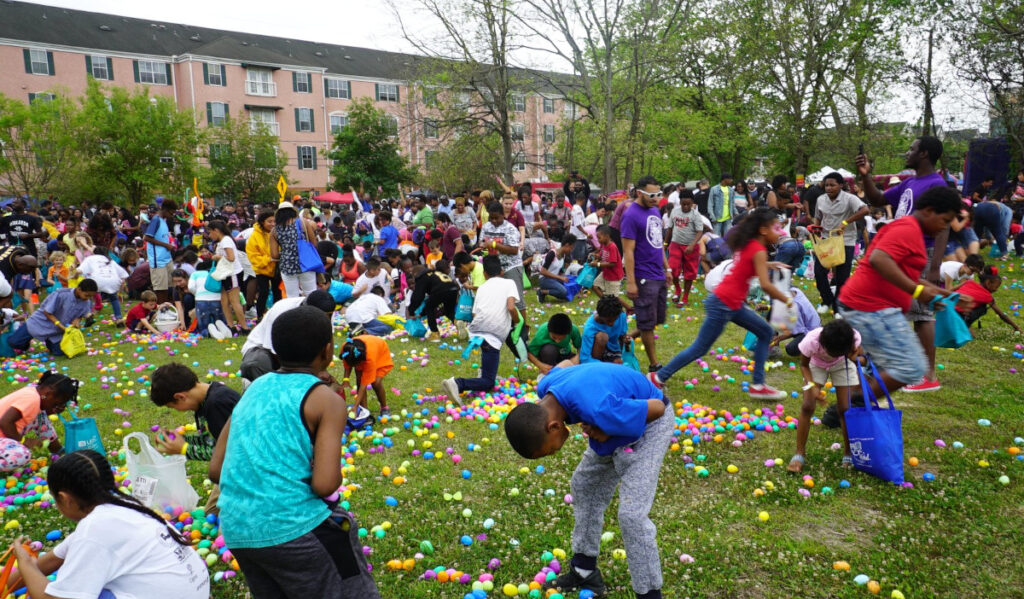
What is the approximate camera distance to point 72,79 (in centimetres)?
4381

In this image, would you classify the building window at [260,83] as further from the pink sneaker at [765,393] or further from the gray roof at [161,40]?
the pink sneaker at [765,393]

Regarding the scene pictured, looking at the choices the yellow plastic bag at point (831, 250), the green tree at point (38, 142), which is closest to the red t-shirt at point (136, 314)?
the yellow plastic bag at point (831, 250)

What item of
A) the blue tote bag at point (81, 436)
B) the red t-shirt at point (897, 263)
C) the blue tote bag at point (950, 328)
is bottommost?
the blue tote bag at point (81, 436)

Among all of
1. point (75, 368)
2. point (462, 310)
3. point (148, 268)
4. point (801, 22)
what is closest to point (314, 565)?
point (462, 310)

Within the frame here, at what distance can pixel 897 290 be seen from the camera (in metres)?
5.00

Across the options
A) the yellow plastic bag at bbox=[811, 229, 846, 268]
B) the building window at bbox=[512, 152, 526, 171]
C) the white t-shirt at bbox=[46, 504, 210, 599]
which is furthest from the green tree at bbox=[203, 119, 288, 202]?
the white t-shirt at bbox=[46, 504, 210, 599]

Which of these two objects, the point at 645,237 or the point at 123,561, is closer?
the point at 123,561

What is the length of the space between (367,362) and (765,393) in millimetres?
3980

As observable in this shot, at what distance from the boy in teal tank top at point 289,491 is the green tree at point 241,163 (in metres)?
40.7

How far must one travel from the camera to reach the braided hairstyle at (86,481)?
2.95 meters

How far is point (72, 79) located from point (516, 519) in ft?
169

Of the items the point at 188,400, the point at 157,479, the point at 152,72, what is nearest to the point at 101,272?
the point at 157,479

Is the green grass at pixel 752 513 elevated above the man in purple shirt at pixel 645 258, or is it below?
below

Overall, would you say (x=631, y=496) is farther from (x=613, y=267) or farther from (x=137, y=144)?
(x=137, y=144)
